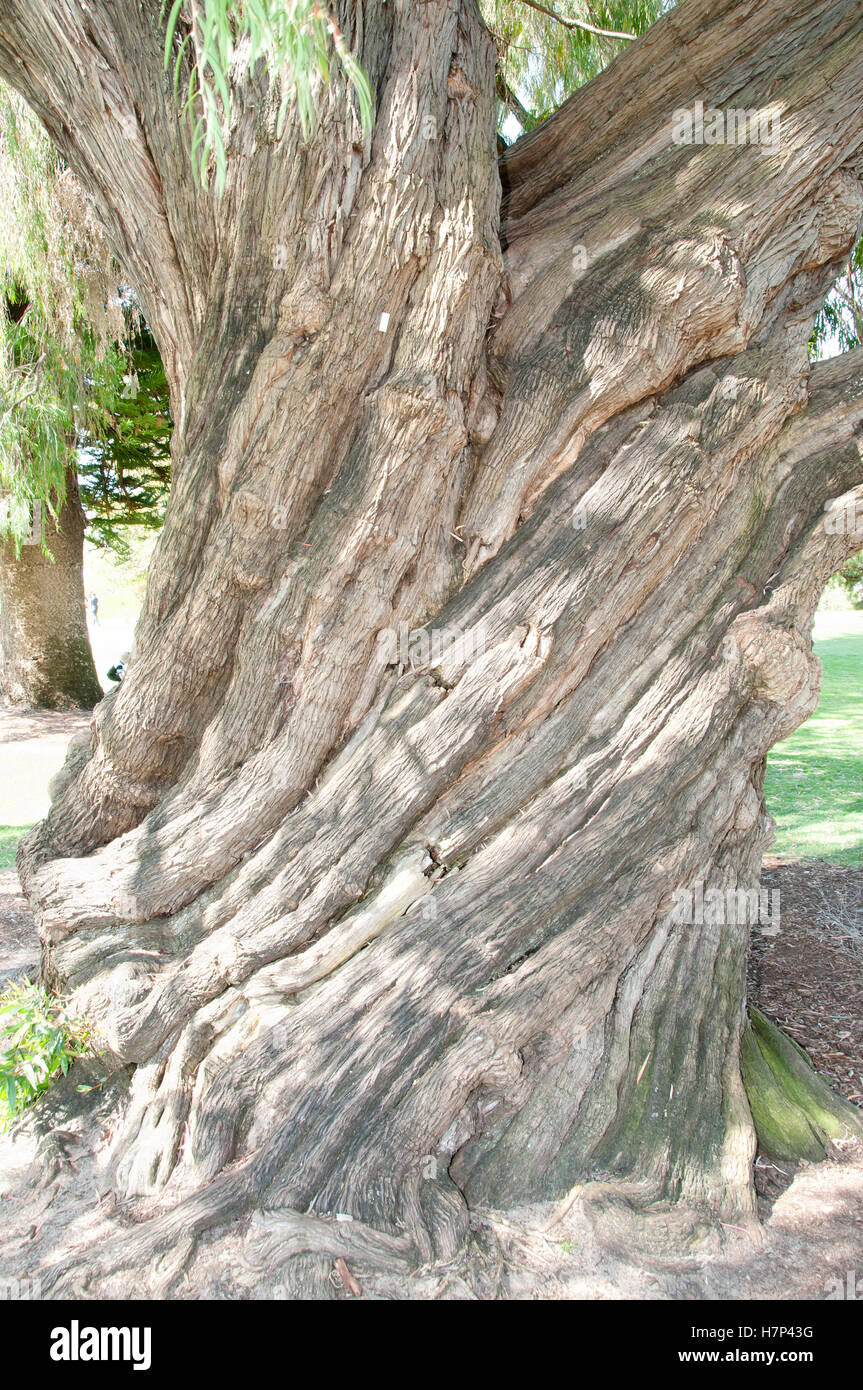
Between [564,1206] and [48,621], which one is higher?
[48,621]

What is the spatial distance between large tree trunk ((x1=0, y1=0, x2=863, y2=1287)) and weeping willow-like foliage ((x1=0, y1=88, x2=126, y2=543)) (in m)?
4.03

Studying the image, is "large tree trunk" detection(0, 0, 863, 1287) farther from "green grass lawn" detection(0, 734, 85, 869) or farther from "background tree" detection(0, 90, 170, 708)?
"green grass lawn" detection(0, 734, 85, 869)

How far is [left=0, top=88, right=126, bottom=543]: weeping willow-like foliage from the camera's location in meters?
6.77

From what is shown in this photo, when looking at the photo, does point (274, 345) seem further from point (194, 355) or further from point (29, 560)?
point (29, 560)

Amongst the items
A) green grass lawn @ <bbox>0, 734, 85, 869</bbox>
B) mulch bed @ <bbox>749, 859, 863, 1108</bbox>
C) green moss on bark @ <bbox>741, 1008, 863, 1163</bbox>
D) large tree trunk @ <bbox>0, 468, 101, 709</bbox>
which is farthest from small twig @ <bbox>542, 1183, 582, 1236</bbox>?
large tree trunk @ <bbox>0, 468, 101, 709</bbox>

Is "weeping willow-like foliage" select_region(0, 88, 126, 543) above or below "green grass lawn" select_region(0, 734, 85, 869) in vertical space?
above

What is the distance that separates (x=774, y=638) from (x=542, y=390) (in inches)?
47.4

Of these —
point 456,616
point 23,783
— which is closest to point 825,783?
point 456,616

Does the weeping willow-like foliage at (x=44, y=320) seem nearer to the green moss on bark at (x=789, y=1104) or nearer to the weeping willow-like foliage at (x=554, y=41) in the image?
the weeping willow-like foliage at (x=554, y=41)

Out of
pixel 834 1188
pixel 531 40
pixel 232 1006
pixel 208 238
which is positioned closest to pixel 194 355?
pixel 208 238

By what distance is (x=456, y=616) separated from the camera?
3.15m

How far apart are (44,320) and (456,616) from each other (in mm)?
7283

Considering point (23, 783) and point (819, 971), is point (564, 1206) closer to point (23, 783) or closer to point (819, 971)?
point (819, 971)

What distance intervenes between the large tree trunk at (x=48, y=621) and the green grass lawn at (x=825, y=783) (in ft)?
28.4
